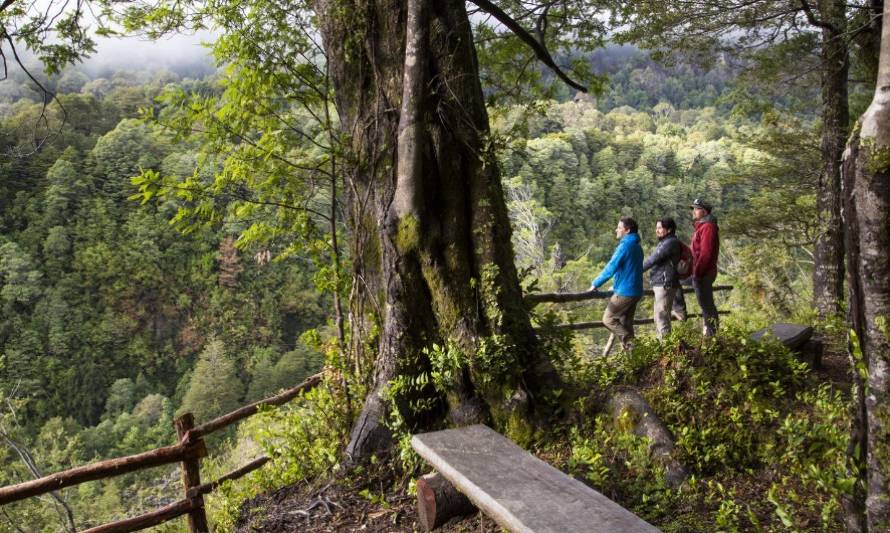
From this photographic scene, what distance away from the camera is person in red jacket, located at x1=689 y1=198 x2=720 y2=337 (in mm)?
5379

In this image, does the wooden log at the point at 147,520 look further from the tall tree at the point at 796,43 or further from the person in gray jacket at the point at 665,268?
the tall tree at the point at 796,43

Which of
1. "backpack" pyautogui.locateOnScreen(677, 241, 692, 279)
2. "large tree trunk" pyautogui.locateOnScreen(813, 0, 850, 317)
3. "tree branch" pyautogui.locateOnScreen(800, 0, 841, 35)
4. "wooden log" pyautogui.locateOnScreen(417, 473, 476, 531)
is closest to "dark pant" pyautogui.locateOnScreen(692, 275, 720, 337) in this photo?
"backpack" pyautogui.locateOnScreen(677, 241, 692, 279)

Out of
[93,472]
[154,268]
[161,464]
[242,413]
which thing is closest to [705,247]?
[242,413]

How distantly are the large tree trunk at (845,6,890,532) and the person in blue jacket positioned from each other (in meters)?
3.50

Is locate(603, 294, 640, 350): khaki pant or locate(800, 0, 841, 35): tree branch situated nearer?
locate(603, 294, 640, 350): khaki pant

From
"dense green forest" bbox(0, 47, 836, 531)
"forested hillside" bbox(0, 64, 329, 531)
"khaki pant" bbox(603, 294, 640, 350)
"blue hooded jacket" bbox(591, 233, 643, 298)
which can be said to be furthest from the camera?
"dense green forest" bbox(0, 47, 836, 531)

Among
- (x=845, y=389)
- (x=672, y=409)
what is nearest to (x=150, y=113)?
(x=672, y=409)

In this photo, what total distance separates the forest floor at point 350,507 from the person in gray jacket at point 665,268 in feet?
8.23

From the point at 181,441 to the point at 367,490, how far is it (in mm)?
1841

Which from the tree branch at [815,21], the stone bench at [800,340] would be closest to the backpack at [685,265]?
the stone bench at [800,340]

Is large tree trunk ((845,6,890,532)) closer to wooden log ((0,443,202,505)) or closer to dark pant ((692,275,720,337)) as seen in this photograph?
wooden log ((0,443,202,505))

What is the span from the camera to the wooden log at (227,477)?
4383 mm

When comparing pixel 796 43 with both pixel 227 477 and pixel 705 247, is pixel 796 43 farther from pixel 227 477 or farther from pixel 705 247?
pixel 227 477

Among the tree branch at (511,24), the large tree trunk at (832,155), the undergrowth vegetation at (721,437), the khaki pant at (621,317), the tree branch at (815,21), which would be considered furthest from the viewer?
the large tree trunk at (832,155)
